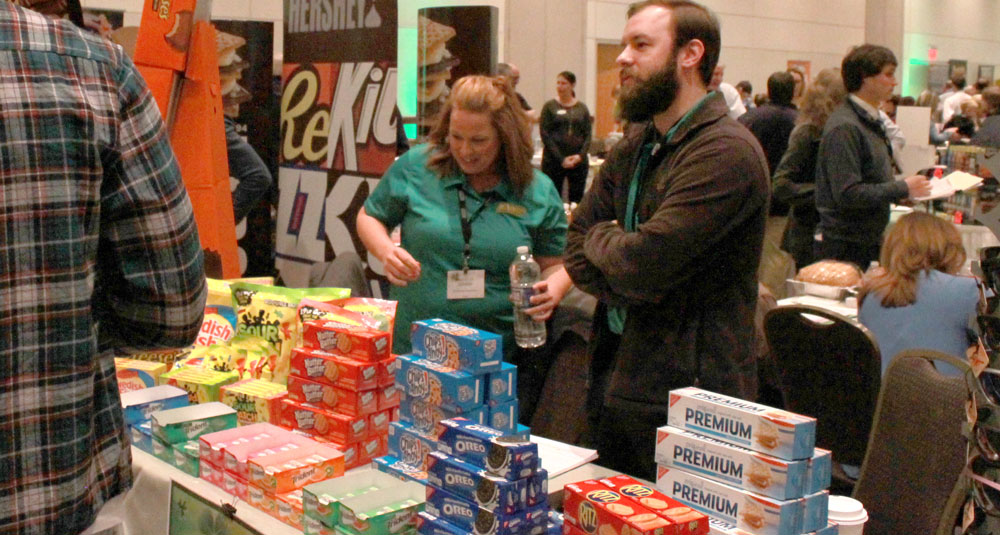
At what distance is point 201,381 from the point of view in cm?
236

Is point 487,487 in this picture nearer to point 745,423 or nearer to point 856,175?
point 745,423

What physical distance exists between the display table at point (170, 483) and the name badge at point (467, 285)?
706mm

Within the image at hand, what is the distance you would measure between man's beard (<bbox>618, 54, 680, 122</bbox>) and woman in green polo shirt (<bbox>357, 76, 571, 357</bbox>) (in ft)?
2.35

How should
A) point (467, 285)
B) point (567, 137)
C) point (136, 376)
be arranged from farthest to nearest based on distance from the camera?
point (567, 137), point (467, 285), point (136, 376)

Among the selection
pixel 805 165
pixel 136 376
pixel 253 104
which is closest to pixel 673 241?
pixel 136 376

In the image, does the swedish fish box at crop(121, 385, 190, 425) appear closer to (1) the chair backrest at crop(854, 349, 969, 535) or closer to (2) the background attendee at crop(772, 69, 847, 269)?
(1) the chair backrest at crop(854, 349, 969, 535)

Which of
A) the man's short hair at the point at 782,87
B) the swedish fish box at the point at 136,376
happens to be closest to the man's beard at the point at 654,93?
the swedish fish box at the point at 136,376

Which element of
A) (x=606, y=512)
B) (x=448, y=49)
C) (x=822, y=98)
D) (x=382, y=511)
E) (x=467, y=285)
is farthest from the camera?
(x=822, y=98)

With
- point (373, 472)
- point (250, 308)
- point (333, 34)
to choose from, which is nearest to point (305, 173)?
point (333, 34)

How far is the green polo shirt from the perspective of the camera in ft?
9.24

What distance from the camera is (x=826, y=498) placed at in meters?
1.52

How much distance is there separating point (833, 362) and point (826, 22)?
1681 centimetres

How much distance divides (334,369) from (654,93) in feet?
3.11

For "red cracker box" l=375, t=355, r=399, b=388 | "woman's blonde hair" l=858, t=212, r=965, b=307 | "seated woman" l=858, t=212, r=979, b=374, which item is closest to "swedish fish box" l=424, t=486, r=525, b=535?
"red cracker box" l=375, t=355, r=399, b=388
